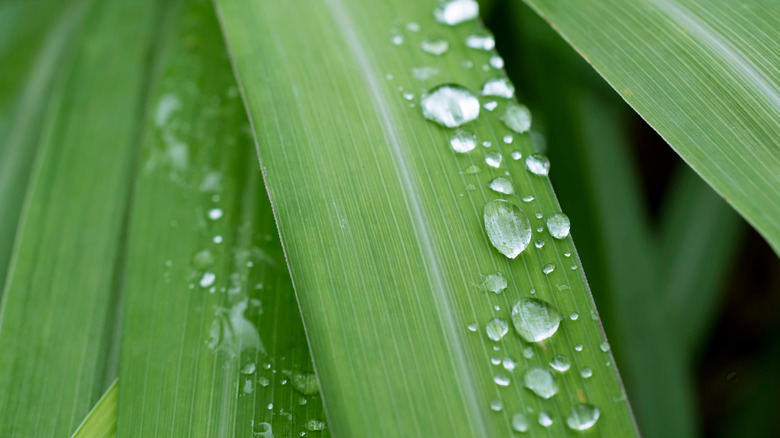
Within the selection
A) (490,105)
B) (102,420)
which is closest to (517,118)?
(490,105)

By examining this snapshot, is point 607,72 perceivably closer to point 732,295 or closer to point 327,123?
point 327,123

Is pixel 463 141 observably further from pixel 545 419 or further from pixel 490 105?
pixel 545 419

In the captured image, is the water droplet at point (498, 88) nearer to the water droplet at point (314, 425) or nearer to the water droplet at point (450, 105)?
the water droplet at point (450, 105)

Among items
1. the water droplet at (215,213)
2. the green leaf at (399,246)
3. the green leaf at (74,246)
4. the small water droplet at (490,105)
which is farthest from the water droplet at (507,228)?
the green leaf at (74,246)

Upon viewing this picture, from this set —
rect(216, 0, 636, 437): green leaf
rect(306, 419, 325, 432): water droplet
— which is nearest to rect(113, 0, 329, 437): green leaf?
rect(306, 419, 325, 432): water droplet

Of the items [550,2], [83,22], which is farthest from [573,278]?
[83,22]

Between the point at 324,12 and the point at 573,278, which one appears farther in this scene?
the point at 324,12

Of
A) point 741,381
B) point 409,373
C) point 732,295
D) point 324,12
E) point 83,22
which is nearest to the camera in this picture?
point 409,373

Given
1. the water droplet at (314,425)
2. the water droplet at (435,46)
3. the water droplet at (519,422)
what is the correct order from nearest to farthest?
the water droplet at (519,422), the water droplet at (314,425), the water droplet at (435,46)
